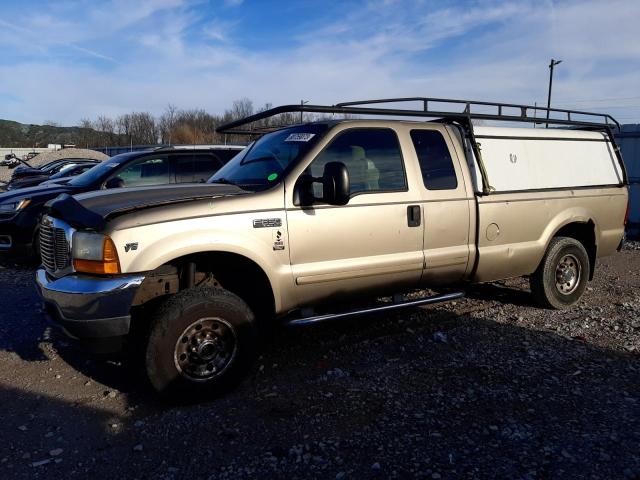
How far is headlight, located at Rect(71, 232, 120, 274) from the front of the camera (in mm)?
3275

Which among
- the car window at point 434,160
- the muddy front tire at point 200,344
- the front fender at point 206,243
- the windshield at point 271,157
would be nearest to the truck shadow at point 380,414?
the muddy front tire at point 200,344

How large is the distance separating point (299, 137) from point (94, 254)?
189 centimetres

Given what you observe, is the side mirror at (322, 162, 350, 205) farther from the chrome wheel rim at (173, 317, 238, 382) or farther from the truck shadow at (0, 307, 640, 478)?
the truck shadow at (0, 307, 640, 478)

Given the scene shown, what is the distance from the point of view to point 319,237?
3.96m

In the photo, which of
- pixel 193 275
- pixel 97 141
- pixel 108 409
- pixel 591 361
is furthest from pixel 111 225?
pixel 97 141

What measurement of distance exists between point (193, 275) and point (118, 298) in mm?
620

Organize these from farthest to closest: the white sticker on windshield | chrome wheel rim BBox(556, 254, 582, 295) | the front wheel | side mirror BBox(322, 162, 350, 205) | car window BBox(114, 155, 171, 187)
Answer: car window BBox(114, 155, 171, 187) < chrome wheel rim BBox(556, 254, 582, 295) < the front wheel < the white sticker on windshield < side mirror BBox(322, 162, 350, 205)

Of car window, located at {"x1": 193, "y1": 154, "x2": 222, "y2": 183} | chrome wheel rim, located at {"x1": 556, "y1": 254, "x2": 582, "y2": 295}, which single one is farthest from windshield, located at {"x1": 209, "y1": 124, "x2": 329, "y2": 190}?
car window, located at {"x1": 193, "y1": 154, "x2": 222, "y2": 183}

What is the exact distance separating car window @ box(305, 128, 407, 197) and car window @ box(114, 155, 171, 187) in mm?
4588

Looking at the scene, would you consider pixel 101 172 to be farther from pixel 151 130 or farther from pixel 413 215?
pixel 151 130

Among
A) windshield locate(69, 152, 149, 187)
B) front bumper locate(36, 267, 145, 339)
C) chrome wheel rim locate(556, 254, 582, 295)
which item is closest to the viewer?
front bumper locate(36, 267, 145, 339)

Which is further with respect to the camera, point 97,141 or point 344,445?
point 97,141

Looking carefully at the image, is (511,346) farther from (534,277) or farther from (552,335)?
(534,277)

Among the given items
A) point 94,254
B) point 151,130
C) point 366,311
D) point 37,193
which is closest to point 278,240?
point 366,311
